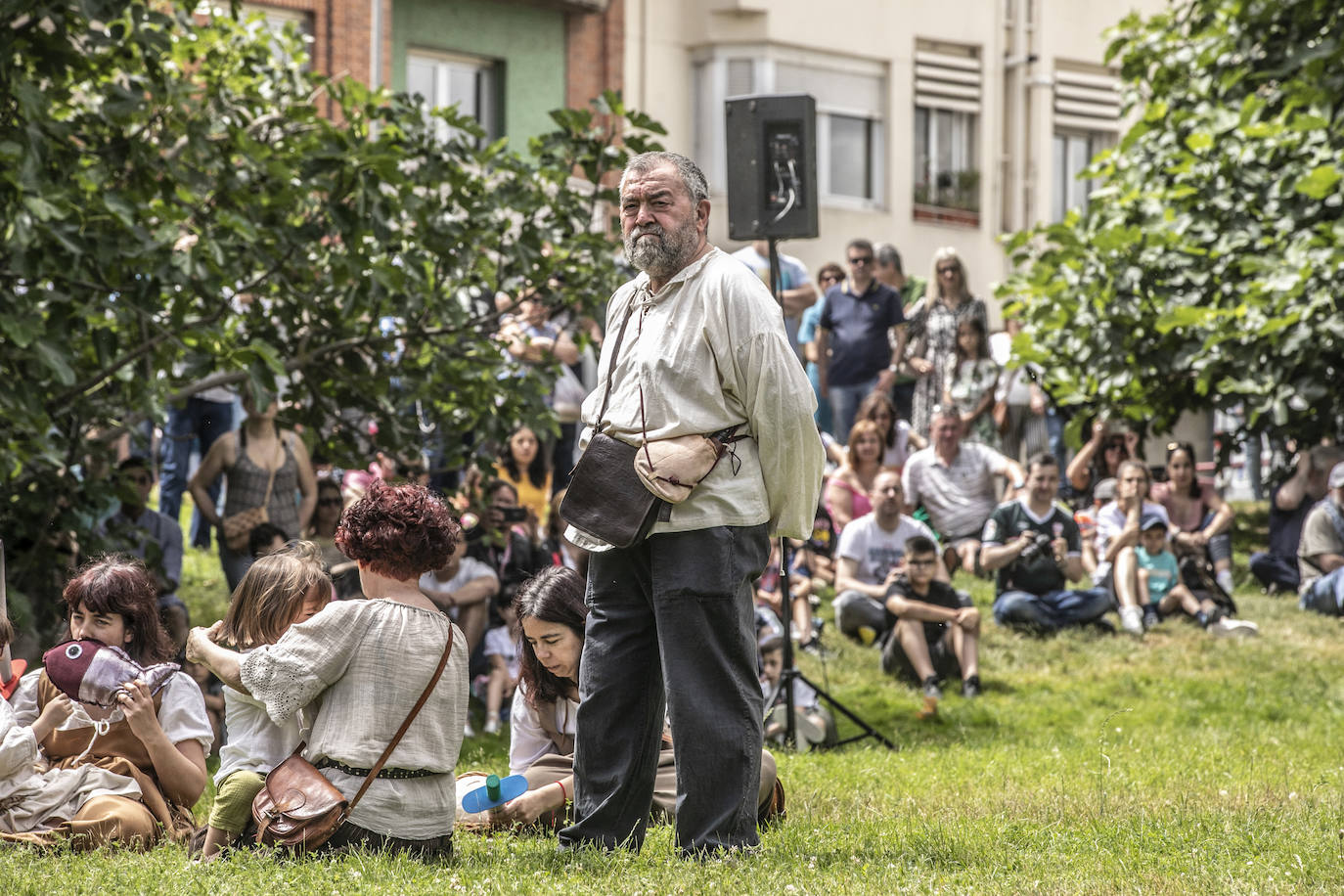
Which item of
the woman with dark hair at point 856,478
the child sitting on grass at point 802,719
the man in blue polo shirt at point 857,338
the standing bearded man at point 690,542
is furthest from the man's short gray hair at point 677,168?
the man in blue polo shirt at point 857,338

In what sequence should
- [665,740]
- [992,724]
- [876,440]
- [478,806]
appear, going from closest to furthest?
1. [478,806]
2. [665,740]
3. [992,724]
4. [876,440]

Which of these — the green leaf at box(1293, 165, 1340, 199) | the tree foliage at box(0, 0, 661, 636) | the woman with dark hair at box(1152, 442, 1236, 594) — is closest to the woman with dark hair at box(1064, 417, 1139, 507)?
the woman with dark hair at box(1152, 442, 1236, 594)

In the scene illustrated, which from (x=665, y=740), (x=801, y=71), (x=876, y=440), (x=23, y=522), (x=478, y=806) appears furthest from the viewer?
(x=801, y=71)

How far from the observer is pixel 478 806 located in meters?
6.18

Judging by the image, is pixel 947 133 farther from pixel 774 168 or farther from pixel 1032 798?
pixel 1032 798

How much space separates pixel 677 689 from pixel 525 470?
320 inches

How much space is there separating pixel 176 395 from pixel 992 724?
524 cm

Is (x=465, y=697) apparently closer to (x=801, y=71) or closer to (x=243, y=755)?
(x=243, y=755)

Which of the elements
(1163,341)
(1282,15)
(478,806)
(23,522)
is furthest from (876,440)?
(478,806)

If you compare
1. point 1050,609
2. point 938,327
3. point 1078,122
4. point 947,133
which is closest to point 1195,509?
point 1050,609

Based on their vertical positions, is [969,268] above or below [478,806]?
above

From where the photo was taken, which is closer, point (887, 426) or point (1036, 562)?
point (1036, 562)

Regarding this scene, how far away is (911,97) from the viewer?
2592 cm

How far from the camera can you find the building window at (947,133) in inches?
1031
